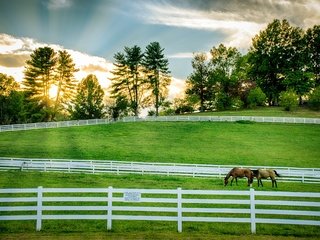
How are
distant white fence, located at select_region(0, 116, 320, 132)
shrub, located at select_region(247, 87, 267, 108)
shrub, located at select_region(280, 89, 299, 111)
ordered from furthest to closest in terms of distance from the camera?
1. shrub, located at select_region(247, 87, 267, 108)
2. shrub, located at select_region(280, 89, 299, 111)
3. distant white fence, located at select_region(0, 116, 320, 132)

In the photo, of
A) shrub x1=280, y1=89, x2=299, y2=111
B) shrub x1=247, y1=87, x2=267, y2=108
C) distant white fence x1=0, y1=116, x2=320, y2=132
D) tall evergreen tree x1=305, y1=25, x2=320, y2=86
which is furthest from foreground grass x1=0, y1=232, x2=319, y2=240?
tall evergreen tree x1=305, y1=25, x2=320, y2=86

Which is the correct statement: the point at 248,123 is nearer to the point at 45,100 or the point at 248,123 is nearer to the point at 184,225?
the point at 45,100

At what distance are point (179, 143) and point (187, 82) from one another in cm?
4317

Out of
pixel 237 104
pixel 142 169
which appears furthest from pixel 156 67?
pixel 142 169

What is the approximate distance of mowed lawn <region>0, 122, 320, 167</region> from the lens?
123 ft

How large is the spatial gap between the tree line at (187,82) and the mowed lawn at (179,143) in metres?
13.9

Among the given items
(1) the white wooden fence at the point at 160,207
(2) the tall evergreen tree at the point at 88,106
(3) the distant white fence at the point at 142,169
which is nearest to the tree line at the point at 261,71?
(2) the tall evergreen tree at the point at 88,106

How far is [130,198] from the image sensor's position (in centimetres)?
1166

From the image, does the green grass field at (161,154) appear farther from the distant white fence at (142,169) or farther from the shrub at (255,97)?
the shrub at (255,97)

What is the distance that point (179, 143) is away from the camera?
4525 cm

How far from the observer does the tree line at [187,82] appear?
7288cm

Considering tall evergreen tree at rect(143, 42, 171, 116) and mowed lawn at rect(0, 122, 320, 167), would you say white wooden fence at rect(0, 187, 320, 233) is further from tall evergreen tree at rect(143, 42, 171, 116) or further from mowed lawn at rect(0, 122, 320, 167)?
tall evergreen tree at rect(143, 42, 171, 116)

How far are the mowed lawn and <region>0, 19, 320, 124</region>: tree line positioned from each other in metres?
13.9

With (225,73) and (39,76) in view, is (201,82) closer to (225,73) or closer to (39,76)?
(225,73)
